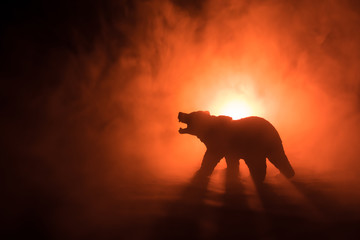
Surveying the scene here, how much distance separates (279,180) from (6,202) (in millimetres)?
5261

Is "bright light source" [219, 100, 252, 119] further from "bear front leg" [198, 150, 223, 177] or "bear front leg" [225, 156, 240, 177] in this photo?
"bear front leg" [198, 150, 223, 177]

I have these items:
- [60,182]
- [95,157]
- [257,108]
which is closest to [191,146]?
[257,108]

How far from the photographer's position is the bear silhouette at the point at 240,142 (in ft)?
19.5

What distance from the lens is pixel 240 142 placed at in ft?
20.0

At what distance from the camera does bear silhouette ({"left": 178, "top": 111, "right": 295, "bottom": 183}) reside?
19.5ft

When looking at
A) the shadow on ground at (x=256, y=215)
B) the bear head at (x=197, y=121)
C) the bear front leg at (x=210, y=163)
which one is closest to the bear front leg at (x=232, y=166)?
the bear front leg at (x=210, y=163)

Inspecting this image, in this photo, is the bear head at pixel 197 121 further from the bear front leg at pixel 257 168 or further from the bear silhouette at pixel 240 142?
the bear front leg at pixel 257 168

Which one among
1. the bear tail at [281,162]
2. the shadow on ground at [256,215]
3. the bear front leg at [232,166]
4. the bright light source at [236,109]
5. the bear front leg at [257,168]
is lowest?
the shadow on ground at [256,215]

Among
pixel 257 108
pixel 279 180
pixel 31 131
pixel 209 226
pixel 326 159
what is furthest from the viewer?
pixel 257 108

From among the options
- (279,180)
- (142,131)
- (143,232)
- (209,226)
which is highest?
(142,131)

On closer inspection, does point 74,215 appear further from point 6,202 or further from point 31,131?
point 31,131

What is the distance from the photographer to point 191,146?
12531 mm

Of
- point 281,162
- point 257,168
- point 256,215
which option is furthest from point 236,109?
point 256,215

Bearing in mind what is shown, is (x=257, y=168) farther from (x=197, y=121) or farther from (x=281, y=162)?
(x=197, y=121)
